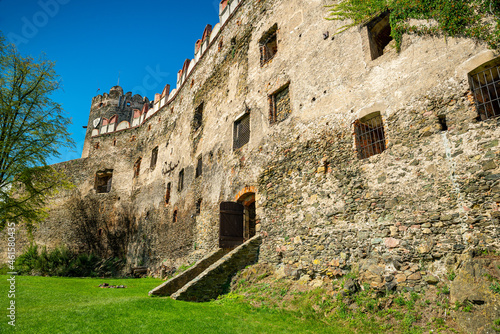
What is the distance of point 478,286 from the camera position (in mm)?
4508

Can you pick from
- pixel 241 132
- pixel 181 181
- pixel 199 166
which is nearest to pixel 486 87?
pixel 241 132

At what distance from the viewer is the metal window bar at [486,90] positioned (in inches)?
216

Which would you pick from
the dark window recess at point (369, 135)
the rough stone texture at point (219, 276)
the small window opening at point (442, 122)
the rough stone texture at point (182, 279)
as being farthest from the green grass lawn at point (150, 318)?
the small window opening at point (442, 122)

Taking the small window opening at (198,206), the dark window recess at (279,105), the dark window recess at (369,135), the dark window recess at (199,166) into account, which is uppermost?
the dark window recess at (279,105)

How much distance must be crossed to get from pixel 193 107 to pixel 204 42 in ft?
12.7

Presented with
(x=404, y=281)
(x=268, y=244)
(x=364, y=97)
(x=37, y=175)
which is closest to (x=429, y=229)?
(x=404, y=281)

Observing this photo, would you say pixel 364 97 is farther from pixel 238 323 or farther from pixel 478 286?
pixel 238 323

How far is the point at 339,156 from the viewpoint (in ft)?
25.0

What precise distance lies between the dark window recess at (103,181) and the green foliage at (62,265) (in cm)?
599

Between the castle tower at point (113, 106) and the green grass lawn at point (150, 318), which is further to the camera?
the castle tower at point (113, 106)

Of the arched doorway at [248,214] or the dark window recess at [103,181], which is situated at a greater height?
the dark window recess at [103,181]

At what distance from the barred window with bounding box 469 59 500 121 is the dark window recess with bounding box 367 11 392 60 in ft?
7.84

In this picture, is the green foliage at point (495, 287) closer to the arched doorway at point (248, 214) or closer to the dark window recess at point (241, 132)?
the arched doorway at point (248, 214)

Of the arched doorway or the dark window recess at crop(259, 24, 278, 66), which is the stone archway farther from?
the dark window recess at crop(259, 24, 278, 66)
